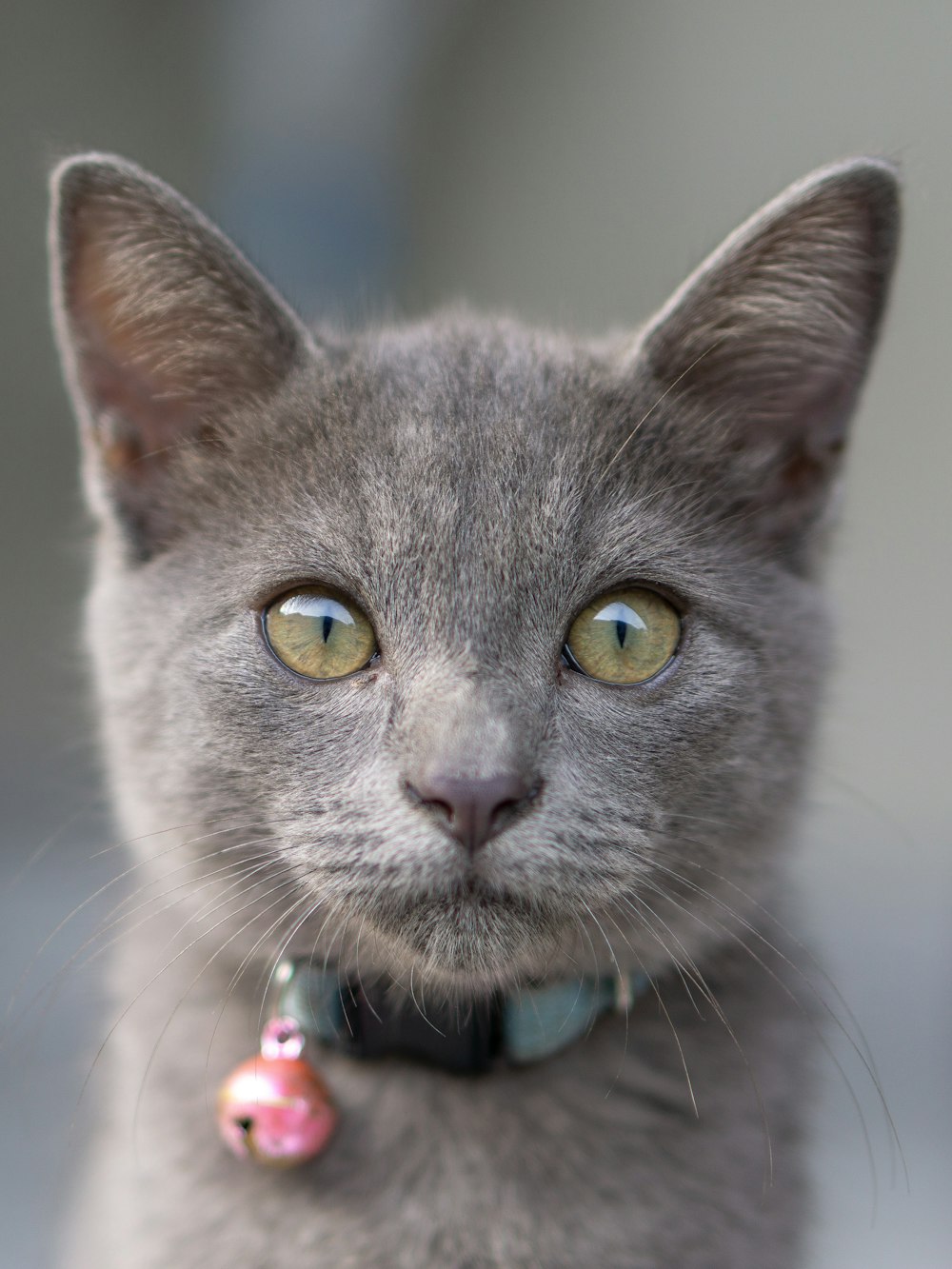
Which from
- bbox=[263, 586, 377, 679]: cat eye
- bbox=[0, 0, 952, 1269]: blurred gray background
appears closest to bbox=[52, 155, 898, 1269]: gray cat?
bbox=[263, 586, 377, 679]: cat eye

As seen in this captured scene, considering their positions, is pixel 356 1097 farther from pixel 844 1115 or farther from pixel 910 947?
pixel 910 947

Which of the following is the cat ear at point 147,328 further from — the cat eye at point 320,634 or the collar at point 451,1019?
the collar at point 451,1019

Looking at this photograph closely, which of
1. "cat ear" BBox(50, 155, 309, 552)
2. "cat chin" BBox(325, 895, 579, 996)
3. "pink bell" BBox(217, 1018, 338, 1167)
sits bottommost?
"pink bell" BBox(217, 1018, 338, 1167)

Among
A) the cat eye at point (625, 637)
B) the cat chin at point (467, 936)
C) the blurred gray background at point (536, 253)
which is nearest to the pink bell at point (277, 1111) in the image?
the cat chin at point (467, 936)

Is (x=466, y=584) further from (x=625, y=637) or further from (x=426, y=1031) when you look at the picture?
(x=426, y=1031)

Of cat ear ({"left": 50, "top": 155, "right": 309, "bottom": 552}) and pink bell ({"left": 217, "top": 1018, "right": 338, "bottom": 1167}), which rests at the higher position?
cat ear ({"left": 50, "top": 155, "right": 309, "bottom": 552})

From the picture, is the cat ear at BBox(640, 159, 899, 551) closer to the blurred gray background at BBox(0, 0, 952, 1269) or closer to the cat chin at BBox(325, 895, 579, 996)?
the blurred gray background at BBox(0, 0, 952, 1269)

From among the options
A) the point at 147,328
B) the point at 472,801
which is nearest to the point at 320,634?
the point at 472,801
